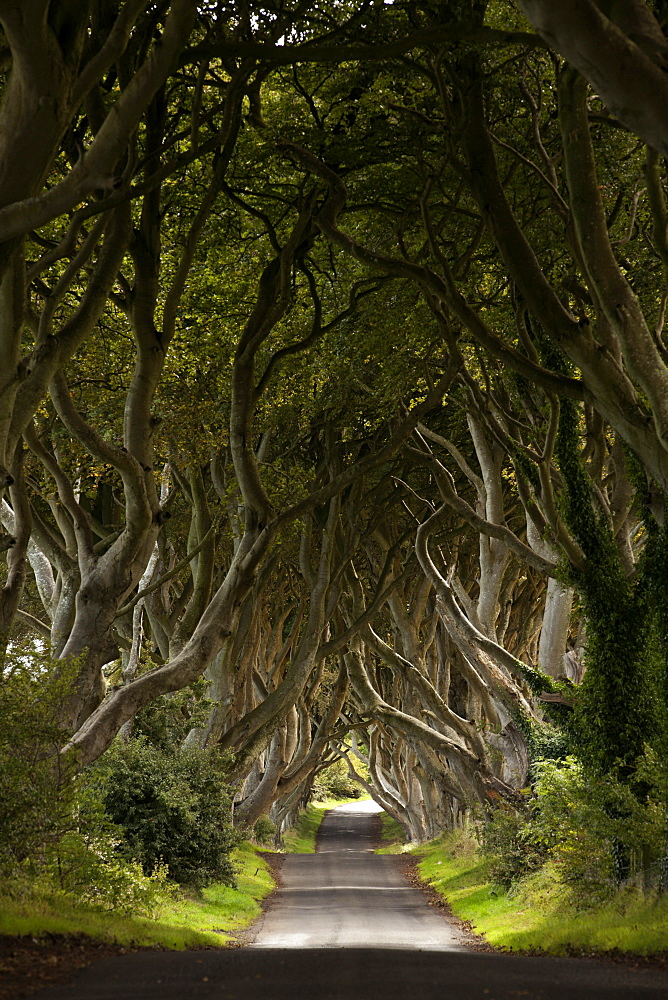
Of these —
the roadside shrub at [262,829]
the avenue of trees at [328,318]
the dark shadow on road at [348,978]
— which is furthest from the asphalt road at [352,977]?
the roadside shrub at [262,829]

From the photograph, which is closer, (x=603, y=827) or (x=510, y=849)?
(x=603, y=827)

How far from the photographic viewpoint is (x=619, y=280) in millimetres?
10531

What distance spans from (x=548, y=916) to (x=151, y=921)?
556 centimetres

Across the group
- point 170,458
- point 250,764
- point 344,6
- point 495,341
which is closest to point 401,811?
point 250,764

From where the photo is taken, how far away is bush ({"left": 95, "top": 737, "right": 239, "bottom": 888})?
16.9m

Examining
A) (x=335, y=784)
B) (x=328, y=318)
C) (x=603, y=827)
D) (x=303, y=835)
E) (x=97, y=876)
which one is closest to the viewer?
(x=97, y=876)

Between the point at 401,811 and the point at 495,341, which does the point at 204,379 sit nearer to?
the point at 495,341

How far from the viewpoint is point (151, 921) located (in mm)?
12570

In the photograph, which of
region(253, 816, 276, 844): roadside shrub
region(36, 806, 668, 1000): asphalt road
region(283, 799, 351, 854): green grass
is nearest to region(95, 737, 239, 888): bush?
region(36, 806, 668, 1000): asphalt road

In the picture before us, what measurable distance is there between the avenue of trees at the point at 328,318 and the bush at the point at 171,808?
114 centimetres

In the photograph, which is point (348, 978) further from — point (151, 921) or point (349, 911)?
point (349, 911)

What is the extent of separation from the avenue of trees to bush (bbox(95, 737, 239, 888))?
3.76 ft

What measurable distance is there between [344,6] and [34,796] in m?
9.54

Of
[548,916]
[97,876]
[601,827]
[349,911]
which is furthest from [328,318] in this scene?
[349,911]
